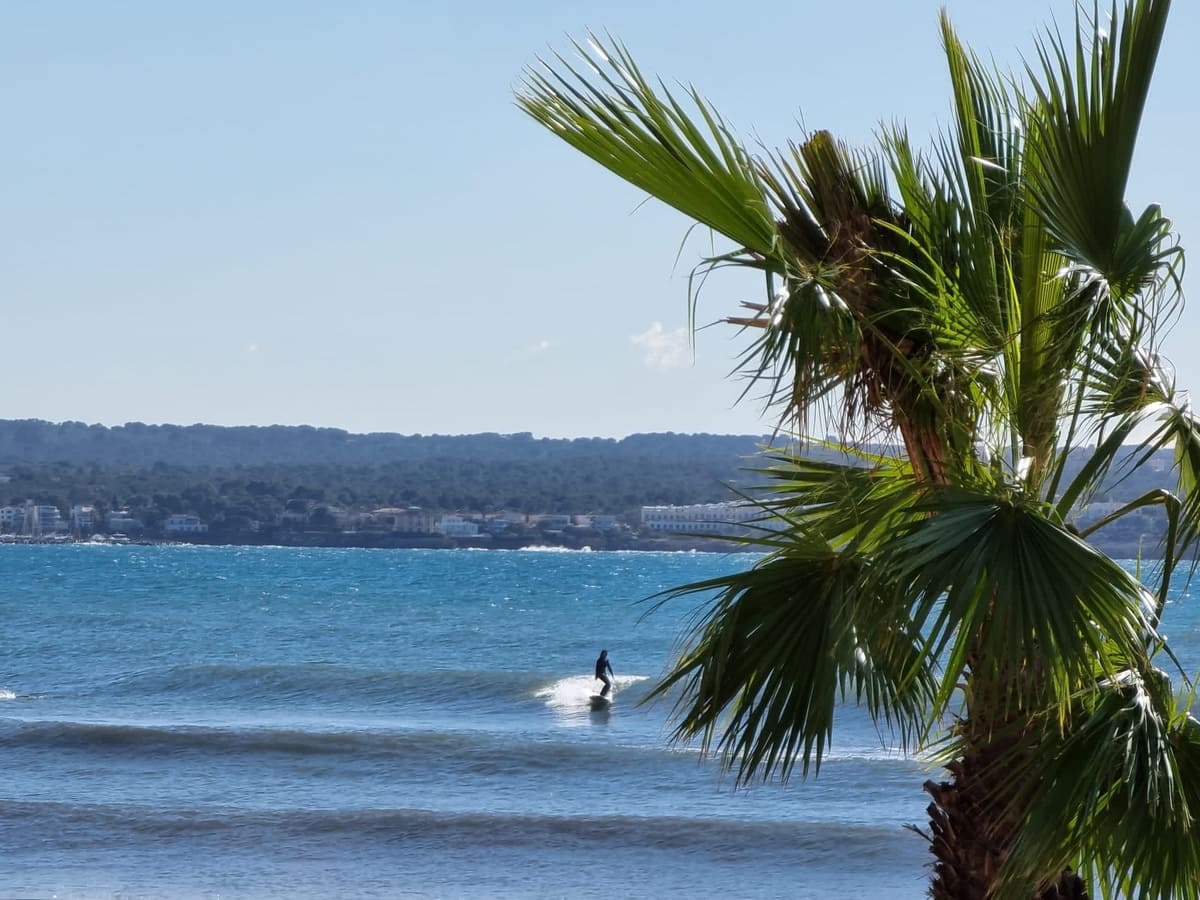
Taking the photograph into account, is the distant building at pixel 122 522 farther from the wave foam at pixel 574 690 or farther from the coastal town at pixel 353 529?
the wave foam at pixel 574 690

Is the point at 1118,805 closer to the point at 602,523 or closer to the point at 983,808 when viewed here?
the point at 983,808

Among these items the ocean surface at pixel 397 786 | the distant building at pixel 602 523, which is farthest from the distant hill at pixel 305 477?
the ocean surface at pixel 397 786

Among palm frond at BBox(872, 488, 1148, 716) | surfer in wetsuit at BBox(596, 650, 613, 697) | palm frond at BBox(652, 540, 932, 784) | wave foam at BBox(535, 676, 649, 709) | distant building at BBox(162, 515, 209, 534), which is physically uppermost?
palm frond at BBox(872, 488, 1148, 716)

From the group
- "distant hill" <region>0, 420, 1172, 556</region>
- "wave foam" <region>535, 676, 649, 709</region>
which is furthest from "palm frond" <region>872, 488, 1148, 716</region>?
"distant hill" <region>0, 420, 1172, 556</region>

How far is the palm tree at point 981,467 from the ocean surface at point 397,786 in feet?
1.86

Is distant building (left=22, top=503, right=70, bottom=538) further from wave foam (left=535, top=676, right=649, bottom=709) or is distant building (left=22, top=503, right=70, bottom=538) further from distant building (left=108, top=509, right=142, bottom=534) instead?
wave foam (left=535, top=676, right=649, bottom=709)

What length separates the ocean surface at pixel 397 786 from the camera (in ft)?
41.0

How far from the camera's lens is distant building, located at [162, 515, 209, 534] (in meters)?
132

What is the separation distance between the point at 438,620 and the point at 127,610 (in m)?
12.7

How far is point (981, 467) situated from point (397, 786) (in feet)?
50.3

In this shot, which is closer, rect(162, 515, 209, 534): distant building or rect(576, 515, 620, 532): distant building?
rect(576, 515, 620, 532): distant building

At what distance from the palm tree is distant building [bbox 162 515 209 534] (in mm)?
131992

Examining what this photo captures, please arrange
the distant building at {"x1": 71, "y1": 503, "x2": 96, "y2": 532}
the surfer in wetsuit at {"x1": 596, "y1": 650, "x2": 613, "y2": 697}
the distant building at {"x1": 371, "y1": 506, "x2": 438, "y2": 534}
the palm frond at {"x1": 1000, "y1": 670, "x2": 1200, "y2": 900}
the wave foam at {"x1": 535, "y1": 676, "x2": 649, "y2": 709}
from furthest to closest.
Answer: the distant building at {"x1": 71, "y1": 503, "x2": 96, "y2": 532}
the distant building at {"x1": 371, "y1": 506, "x2": 438, "y2": 534}
the wave foam at {"x1": 535, "y1": 676, "x2": 649, "y2": 709}
the surfer in wetsuit at {"x1": 596, "y1": 650, "x2": 613, "y2": 697}
the palm frond at {"x1": 1000, "y1": 670, "x2": 1200, "y2": 900}

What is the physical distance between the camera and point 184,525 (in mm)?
132875
